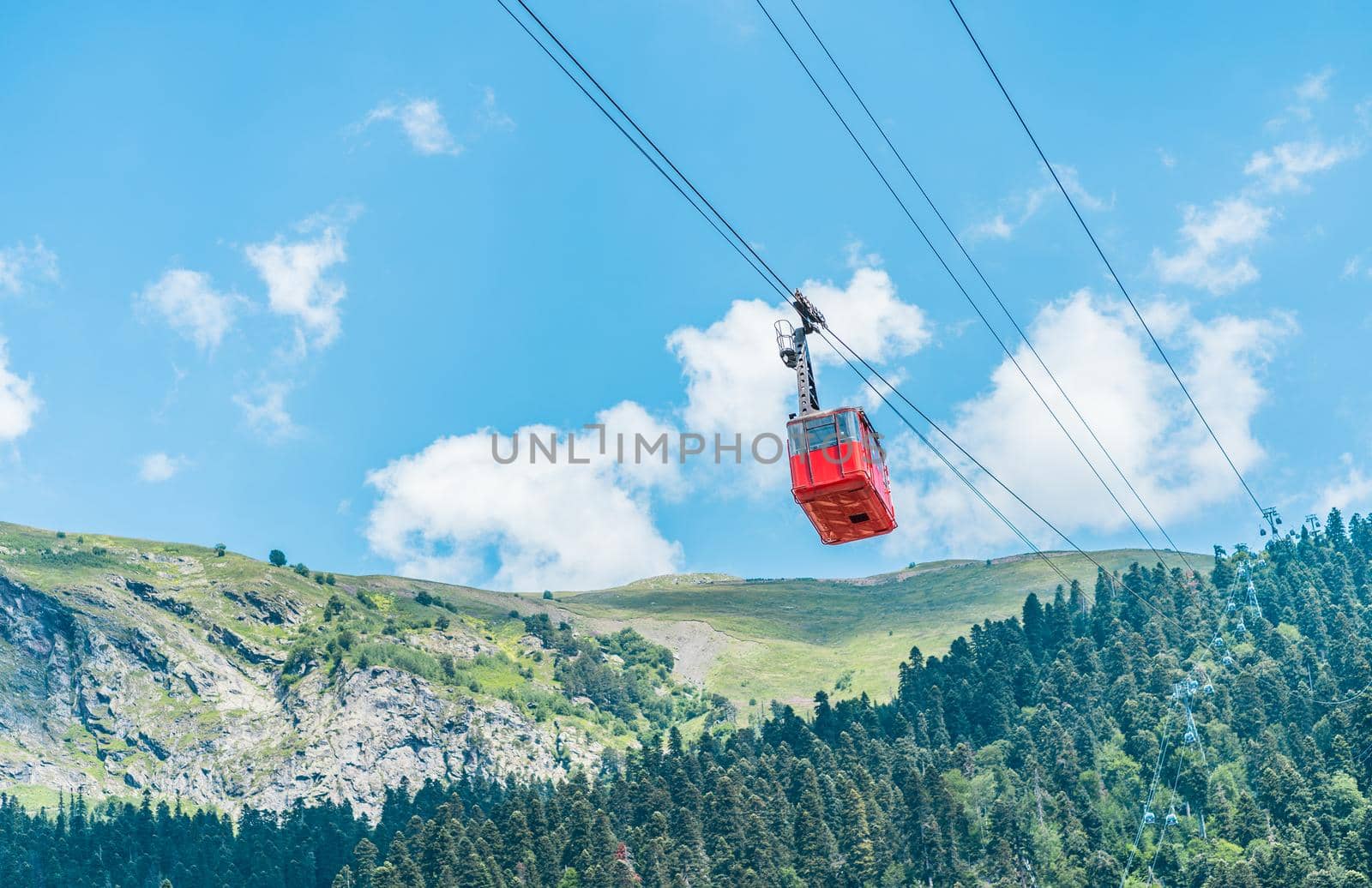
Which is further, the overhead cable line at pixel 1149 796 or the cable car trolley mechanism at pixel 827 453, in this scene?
the overhead cable line at pixel 1149 796

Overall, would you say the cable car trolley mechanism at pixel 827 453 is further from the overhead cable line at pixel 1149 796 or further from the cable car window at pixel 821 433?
the overhead cable line at pixel 1149 796

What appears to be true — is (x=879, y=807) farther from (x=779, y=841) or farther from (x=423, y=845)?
(x=423, y=845)

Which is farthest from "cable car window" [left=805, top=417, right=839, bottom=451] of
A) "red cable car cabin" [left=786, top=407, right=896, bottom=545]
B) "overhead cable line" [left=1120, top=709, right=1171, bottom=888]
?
"overhead cable line" [left=1120, top=709, right=1171, bottom=888]

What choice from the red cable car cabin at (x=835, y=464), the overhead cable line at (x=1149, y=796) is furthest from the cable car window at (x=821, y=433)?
the overhead cable line at (x=1149, y=796)

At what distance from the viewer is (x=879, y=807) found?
572 ft

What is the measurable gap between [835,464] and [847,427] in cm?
149

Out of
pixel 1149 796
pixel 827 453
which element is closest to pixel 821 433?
pixel 827 453

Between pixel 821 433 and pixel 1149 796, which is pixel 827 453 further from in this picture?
pixel 1149 796

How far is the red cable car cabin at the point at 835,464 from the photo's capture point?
51656 mm

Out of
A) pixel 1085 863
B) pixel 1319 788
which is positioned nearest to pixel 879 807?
pixel 1085 863

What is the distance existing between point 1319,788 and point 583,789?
3855 inches

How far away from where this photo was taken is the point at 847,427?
51.8 meters

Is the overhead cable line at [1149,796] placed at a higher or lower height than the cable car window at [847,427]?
lower

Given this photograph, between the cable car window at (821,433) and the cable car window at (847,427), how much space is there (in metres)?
0.20
